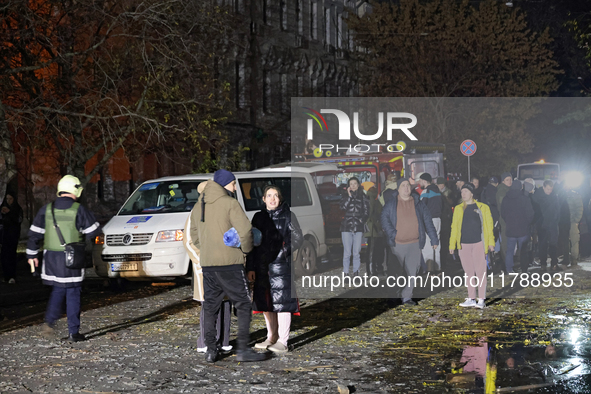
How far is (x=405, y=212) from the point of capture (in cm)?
1161

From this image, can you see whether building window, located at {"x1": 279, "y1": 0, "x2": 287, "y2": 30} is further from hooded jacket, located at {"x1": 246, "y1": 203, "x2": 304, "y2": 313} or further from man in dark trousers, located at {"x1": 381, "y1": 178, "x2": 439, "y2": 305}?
hooded jacket, located at {"x1": 246, "y1": 203, "x2": 304, "y2": 313}

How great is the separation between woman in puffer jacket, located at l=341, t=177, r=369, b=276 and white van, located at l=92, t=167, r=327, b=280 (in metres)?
0.90

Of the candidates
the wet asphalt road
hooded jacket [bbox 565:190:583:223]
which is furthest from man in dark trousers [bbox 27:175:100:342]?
hooded jacket [bbox 565:190:583:223]

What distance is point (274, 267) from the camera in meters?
8.23

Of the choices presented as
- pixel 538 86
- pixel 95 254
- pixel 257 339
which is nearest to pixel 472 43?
pixel 538 86

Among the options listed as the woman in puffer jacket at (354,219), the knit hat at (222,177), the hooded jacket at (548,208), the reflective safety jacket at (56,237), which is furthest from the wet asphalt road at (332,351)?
the hooded jacket at (548,208)

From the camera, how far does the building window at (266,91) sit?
4059cm

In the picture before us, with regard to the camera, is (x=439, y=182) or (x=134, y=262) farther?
(x=439, y=182)

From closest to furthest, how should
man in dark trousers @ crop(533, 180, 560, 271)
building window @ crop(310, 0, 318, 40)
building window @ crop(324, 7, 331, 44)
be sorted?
man in dark trousers @ crop(533, 180, 560, 271)
building window @ crop(310, 0, 318, 40)
building window @ crop(324, 7, 331, 44)

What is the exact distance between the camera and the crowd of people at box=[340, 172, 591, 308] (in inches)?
446

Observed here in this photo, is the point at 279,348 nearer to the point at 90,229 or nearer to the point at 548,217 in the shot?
the point at 90,229

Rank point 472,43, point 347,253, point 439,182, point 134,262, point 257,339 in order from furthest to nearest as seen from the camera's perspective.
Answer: point 472,43 → point 439,182 → point 347,253 → point 134,262 → point 257,339

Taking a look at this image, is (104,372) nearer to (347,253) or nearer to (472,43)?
(347,253)

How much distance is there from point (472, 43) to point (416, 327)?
31342mm
